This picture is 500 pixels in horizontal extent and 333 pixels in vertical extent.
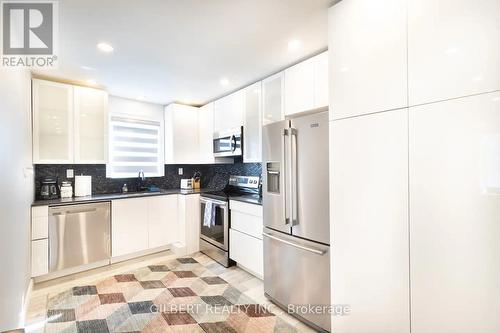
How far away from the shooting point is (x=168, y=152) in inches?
164

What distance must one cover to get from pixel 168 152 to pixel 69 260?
203 cm

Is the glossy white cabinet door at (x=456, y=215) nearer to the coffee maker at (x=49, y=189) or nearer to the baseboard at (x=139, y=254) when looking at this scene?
the baseboard at (x=139, y=254)

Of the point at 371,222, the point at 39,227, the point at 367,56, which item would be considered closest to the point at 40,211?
the point at 39,227

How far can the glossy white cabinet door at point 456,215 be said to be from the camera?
1061mm

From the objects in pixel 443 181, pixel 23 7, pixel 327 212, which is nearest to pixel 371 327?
pixel 327 212

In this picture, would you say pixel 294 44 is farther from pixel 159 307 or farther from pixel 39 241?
pixel 39 241

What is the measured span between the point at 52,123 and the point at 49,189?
0.88 meters

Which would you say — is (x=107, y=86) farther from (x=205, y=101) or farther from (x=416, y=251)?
(x=416, y=251)

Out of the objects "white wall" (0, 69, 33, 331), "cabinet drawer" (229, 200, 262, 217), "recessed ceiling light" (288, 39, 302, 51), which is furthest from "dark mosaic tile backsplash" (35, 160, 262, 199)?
"recessed ceiling light" (288, 39, 302, 51)

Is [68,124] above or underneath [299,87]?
underneath

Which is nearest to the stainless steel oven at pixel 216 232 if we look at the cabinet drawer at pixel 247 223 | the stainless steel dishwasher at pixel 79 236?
the cabinet drawer at pixel 247 223

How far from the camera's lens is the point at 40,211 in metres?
2.69

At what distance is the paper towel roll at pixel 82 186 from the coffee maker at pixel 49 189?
0.23 m

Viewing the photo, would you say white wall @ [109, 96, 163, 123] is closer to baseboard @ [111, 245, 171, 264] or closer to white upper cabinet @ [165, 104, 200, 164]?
white upper cabinet @ [165, 104, 200, 164]
